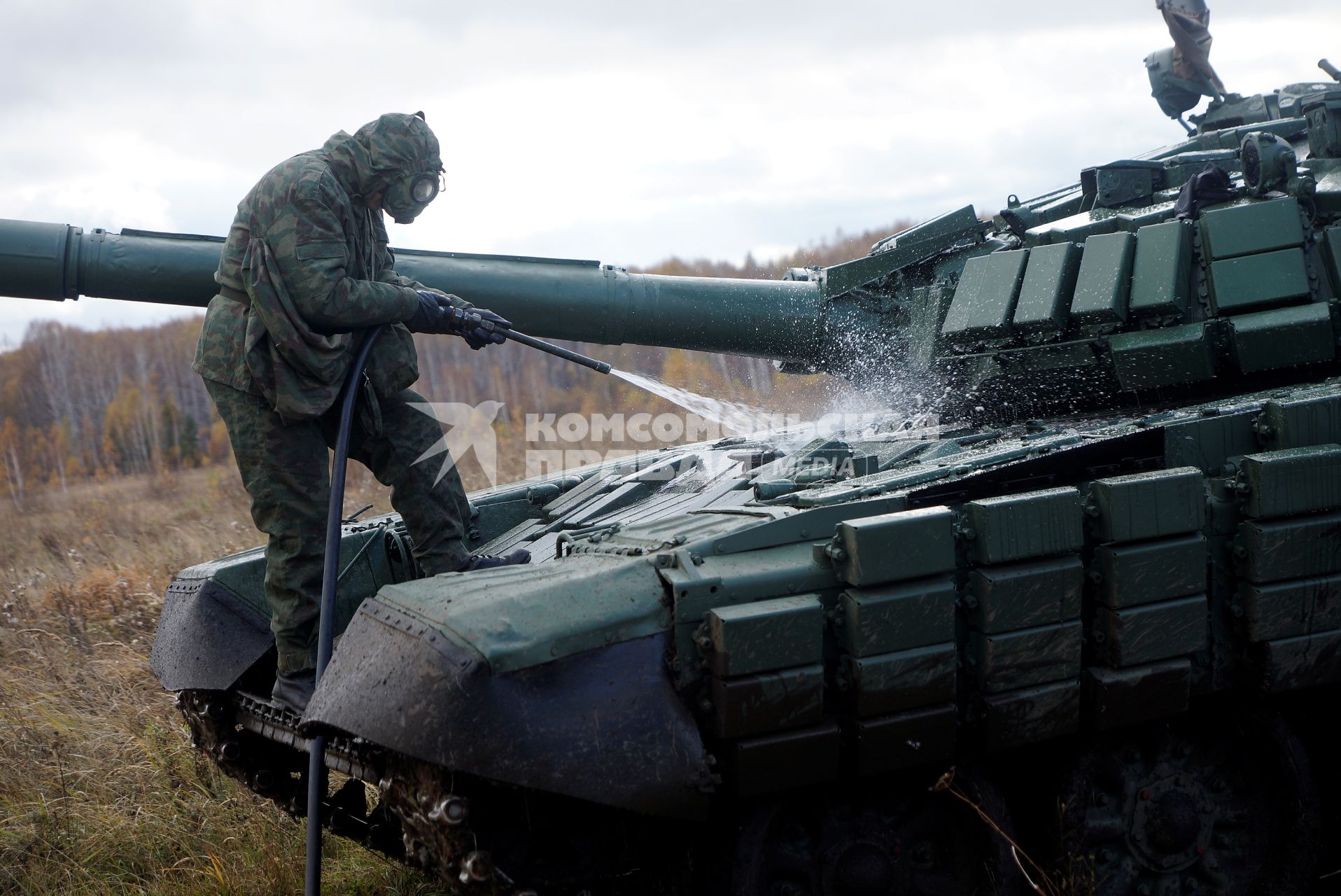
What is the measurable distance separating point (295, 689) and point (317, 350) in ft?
3.87

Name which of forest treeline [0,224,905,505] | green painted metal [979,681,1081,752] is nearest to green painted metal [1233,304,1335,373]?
green painted metal [979,681,1081,752]

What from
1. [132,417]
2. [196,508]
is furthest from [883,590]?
[132,417]

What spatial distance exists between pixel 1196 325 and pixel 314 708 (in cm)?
334

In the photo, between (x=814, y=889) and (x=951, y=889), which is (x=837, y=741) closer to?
(x=814, y=889)

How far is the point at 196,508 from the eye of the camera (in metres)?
13.8

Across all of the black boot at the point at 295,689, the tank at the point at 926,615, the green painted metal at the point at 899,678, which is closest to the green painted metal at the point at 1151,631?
the tank at the point at 926,615

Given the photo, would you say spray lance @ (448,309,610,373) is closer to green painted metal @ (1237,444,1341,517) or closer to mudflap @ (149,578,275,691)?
mudflap @ (149,578,275,691)

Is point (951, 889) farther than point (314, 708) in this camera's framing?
Yes

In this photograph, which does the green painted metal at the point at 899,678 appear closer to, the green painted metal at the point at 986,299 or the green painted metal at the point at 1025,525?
the green painted metal at the point at 1025,525

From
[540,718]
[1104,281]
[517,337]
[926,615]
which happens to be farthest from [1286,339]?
[540,718]

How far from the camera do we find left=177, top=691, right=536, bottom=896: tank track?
330 cm

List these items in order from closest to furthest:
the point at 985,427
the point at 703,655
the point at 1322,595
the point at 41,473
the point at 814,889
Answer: the point at 703,655, the point at 814,889, the point at 1322,595, the point at 985,427, the point at 41,473

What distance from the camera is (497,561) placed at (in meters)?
4.50

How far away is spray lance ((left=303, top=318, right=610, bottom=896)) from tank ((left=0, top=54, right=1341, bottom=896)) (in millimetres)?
122
